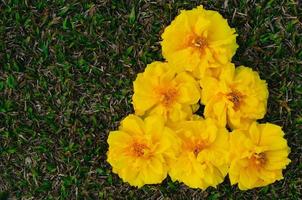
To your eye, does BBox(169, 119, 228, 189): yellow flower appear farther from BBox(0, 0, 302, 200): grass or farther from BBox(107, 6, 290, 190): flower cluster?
BBox(0, 0, 302, 200): grass

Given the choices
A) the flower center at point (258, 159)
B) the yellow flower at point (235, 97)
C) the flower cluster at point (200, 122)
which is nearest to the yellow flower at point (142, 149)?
the flower cluster at point (200, 122)

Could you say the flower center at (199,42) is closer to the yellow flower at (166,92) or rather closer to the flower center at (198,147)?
the yellow flower at (166,92)

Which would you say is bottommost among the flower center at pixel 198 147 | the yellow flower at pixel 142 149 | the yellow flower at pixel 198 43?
the yellow flower at pixel 142 149

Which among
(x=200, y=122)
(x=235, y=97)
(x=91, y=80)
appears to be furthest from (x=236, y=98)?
(x=91, y=80)

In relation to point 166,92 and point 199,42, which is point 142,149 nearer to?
point 166,92

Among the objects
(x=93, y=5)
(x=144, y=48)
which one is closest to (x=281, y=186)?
(x=144, y=48)

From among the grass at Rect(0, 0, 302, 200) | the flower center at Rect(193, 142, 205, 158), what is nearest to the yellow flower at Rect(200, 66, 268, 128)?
the flower center at Rect(193, 142, 205, 158)

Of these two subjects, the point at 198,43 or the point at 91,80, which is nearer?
the point at 198,43
